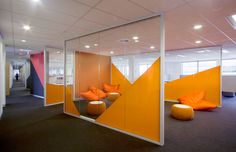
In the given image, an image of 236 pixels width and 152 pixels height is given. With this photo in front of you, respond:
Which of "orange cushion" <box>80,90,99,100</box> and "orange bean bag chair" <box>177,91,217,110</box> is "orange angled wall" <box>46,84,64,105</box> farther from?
"orange bean bag chair" <box>177,91,217,110</box>

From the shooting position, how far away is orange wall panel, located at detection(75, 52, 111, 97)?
5.19 meters

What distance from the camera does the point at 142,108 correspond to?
10.4ft

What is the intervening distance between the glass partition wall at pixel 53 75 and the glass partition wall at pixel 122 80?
4.03 ft

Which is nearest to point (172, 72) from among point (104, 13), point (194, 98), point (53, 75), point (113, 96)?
point (194, 98)

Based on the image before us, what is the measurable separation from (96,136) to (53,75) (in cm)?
481

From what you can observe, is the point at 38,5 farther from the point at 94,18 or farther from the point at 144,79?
the point at 144,79

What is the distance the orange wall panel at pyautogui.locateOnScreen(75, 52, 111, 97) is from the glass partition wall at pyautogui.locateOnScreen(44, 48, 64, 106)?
38.1 inches

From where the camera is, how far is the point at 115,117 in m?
3.69

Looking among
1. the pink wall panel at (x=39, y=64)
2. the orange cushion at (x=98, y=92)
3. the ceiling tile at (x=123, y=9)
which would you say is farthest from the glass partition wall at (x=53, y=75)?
the ceiling tile at (x=123, y=9)

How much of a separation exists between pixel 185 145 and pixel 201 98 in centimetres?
389

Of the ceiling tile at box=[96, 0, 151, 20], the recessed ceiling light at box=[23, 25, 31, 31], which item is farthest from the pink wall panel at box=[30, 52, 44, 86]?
the ceiling tile at box=[96, 0, 151, 20]

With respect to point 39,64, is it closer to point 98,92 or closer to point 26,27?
point 26,27

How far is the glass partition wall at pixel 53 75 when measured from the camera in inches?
255

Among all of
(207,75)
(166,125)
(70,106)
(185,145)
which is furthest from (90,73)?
(207,75)
